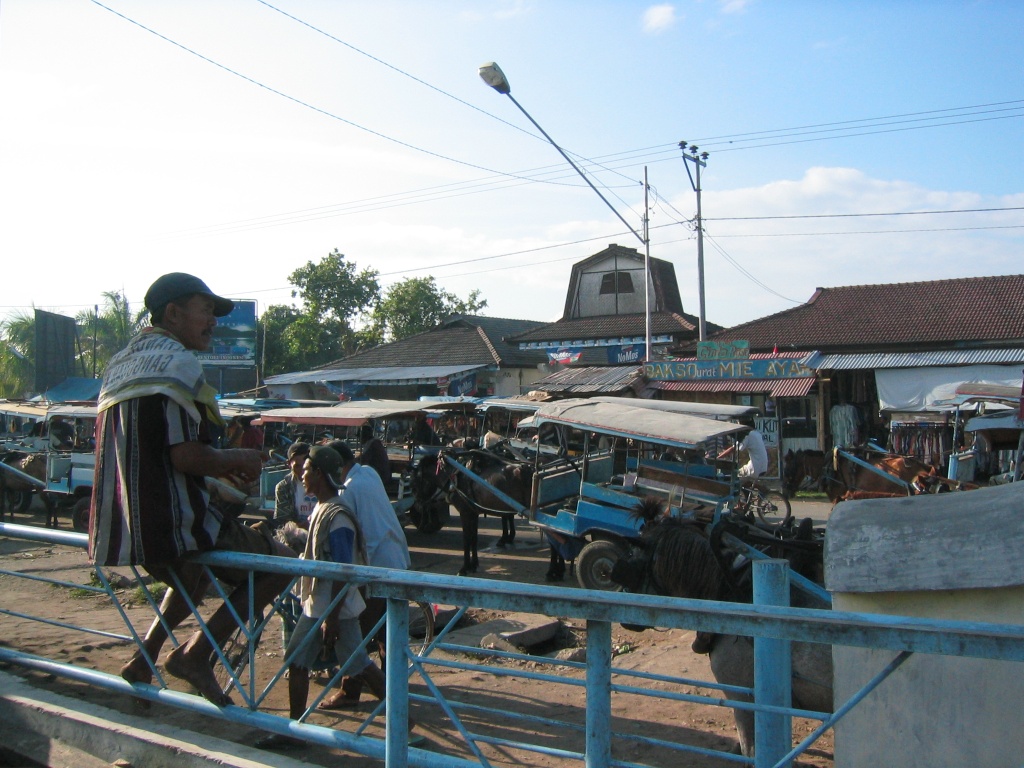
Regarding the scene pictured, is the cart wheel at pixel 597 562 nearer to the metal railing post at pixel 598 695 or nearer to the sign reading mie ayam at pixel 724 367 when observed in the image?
the metal railing post at pixel 598 695

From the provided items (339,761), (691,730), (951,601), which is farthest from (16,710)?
(951,601)

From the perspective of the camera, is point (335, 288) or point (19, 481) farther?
point (335, 288)

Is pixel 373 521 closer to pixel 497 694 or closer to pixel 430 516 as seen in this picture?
pixel 497 694

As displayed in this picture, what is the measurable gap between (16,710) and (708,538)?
3578 mm

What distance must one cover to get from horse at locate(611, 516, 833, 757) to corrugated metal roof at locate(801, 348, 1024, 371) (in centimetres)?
1693

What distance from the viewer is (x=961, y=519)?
8.86 feet

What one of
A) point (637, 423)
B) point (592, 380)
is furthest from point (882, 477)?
point (592, 380)

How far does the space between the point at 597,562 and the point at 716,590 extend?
4.68 meters

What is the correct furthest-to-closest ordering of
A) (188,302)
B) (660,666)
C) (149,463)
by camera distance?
(660,666) < (188,302) < (149,463)

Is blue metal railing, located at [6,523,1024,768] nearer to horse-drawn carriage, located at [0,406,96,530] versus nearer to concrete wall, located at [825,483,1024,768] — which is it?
concrete wall, located at [825,483,1024,768]

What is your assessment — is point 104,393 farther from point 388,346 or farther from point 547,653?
point 388,346

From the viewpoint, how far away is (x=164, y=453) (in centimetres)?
319

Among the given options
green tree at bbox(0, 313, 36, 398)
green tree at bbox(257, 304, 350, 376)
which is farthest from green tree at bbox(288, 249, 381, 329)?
green tree at bbox(0, 313, 36, 398)

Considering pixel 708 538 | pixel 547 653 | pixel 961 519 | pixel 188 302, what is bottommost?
pixel 547 653
